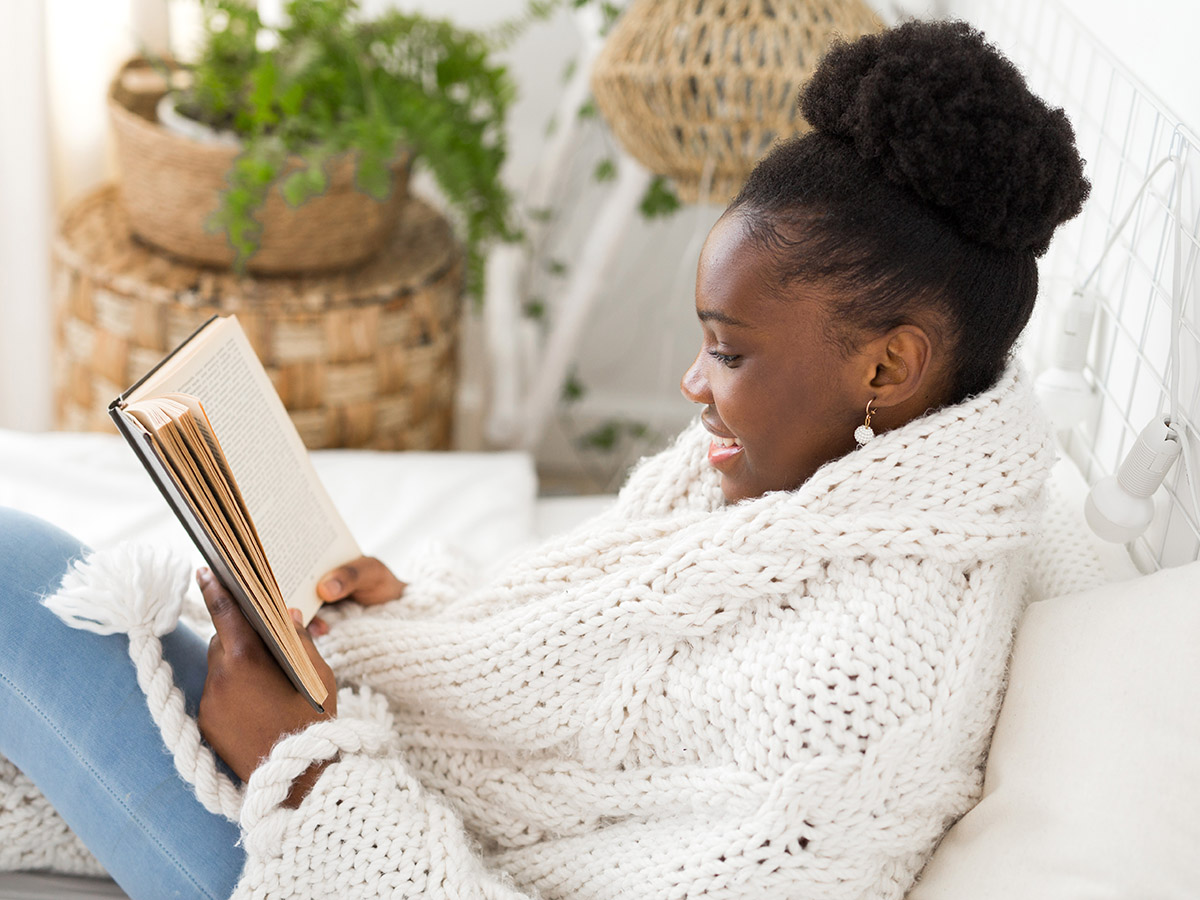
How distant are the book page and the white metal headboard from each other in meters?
0.67

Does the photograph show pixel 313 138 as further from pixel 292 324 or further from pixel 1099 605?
pixel 1099 605

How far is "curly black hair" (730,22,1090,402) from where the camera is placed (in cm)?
66

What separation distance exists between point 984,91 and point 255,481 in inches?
23.2

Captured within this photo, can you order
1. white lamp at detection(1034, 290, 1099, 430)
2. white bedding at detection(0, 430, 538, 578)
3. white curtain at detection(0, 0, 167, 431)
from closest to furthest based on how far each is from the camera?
white lamp at detection(1034, 290, 1099, 430) < white bedding at detection(0, 430, 538, 578) < white curtain at detection(0, 0, 167, 431)

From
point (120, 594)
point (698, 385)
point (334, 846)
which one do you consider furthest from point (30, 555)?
point (698, 385)

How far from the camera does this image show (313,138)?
167cm

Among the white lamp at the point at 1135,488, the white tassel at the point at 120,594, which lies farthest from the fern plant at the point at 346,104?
the white lamp at the point at 1135,488

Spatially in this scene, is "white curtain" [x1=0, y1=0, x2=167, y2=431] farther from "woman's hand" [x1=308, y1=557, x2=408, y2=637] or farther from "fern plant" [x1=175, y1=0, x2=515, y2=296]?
"woman's hand" [x1=308, y1=557, x2=408, y2=637]

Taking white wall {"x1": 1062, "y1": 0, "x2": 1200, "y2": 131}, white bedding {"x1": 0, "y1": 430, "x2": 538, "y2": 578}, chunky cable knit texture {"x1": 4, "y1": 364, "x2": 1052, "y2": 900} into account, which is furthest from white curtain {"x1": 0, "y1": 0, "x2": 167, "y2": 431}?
white wall {"x1": 1062, "y1": 0, "x2": 1200, "y2": 131}

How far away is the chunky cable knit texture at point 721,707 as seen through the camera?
0.68 m

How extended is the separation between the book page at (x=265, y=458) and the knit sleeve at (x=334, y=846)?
0.17m

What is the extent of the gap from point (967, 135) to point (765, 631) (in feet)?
1.09

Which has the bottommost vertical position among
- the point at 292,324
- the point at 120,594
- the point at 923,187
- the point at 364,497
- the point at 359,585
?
the point at 364,497

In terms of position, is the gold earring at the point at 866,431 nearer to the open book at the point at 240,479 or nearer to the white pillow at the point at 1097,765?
the white pillow at the point at 1097,765
